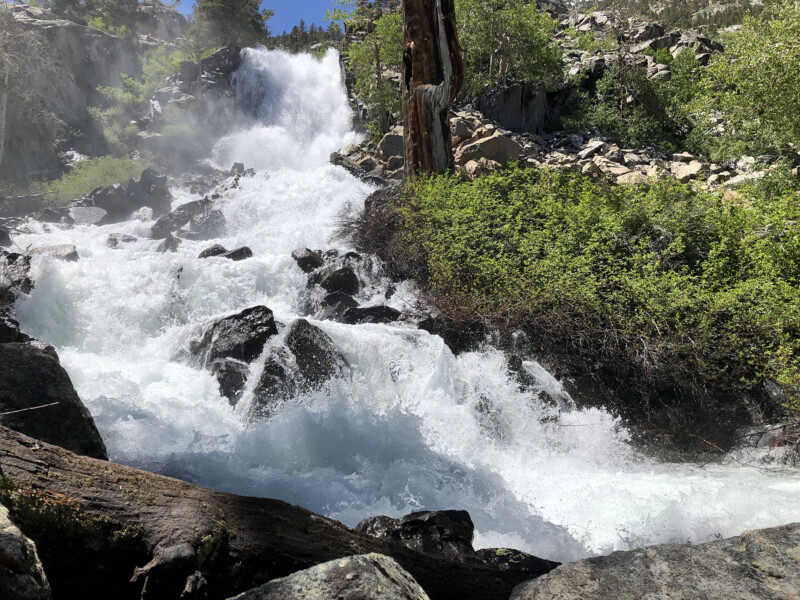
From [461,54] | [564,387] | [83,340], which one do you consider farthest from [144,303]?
[461,54]

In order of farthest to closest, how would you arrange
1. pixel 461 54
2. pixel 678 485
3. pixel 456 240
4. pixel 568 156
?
pixel 568 156, pixel 461 54, pixel 456 240, pixel 678 485

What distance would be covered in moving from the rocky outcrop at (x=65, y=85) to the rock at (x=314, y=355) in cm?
2490

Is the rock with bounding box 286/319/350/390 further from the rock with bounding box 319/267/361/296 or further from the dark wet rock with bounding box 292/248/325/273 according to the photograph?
the dark wet rock with bounding box 292/248/325/273

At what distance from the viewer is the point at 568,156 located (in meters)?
15.3

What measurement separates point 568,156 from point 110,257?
45.3ft

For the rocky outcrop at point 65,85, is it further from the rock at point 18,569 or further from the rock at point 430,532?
the rock at point 18,569

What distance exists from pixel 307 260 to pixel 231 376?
454 centimetres

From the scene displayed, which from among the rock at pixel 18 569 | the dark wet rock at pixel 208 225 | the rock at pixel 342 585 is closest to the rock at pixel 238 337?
the rock at pixel 18 569

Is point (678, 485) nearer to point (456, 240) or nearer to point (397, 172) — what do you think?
point (456, 240)

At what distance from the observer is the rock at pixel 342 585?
1498 mm

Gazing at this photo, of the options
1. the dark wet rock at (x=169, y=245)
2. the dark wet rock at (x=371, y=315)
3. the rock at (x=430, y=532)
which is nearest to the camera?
the rock at (x=430, y=532)

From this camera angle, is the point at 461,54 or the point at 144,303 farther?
the point at 461,54

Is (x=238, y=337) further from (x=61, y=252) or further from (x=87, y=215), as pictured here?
(x=87, y=215)

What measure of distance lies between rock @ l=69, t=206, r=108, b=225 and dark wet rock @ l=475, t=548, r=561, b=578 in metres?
19.5
